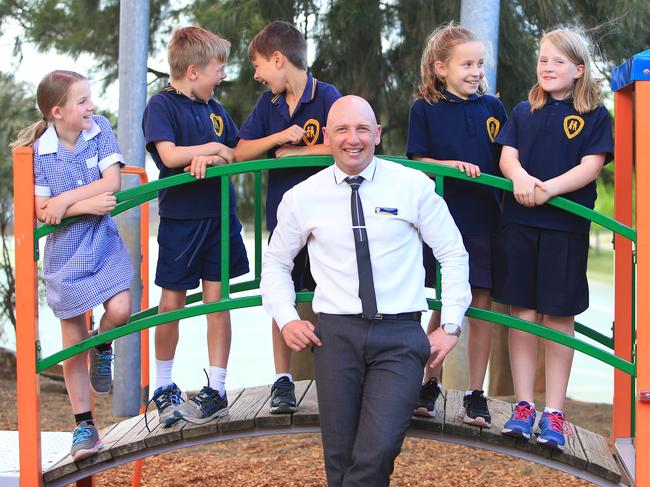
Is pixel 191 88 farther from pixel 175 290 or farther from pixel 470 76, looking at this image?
pixel 470 76

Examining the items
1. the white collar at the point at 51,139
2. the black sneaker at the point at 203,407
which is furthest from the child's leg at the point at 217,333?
the white collar at the point at 51,139

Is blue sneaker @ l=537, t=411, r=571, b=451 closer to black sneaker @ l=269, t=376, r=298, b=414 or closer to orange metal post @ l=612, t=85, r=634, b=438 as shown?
orange metal post @ l=612, t=85, r=634, b=438

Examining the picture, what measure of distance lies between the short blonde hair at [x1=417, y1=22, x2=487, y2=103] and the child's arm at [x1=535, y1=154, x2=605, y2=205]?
21.4 inches

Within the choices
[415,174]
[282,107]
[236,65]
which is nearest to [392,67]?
[236,65]

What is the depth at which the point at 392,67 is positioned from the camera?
25.0 feet

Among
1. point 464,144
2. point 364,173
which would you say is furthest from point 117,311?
point 464,144

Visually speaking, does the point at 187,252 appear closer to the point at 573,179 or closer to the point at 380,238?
the point at 380,238

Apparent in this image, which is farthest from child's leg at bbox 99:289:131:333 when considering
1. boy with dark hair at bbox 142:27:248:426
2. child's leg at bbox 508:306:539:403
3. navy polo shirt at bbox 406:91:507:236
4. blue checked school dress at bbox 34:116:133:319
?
child's leg at bbox 508:306:539:403

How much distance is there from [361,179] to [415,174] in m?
0.19

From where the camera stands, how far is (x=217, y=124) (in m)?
4.22

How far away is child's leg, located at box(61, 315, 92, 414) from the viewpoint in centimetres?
A: 406

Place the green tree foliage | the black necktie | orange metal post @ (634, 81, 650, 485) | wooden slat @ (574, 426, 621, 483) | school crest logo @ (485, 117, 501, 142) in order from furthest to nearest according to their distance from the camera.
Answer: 1. the green tree foliage
2. school crest logo @ (485, 117, 501, 142)
3. wooden slat @ (574, 426, 621, 483)
4. orange metal post @ (634, 81, 650, 485)
5. the black necktie

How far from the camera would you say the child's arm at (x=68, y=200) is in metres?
3.83

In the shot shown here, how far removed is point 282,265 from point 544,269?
96cm
